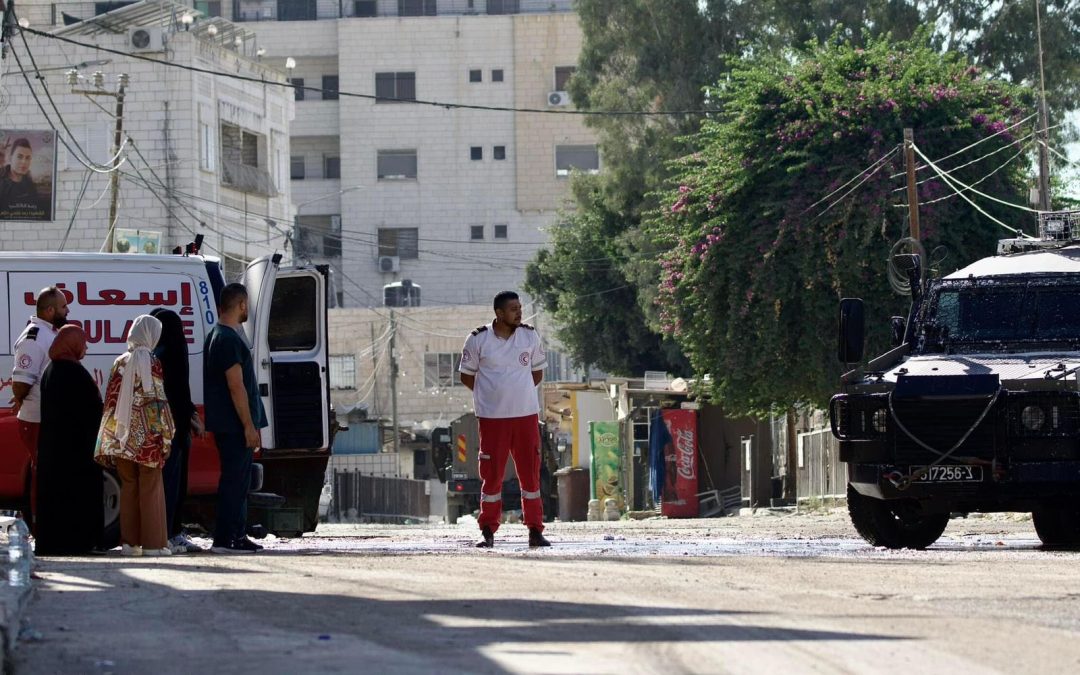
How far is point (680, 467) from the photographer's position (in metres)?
39.2

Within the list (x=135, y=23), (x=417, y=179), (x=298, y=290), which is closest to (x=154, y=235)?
(x=135, y=23)

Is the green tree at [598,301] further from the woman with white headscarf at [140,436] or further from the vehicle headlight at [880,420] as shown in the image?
the woman with white headscarf at [140,436]

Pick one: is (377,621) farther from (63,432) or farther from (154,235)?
(154,235)

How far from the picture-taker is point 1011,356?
14734 mm

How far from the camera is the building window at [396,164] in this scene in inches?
3248

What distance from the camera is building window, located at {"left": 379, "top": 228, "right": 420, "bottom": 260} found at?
82500mm

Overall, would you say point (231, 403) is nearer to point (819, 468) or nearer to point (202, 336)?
point (202, 336)

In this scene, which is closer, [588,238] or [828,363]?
[828,363]

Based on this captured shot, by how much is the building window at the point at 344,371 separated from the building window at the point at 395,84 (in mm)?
13197

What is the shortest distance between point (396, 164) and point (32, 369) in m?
69.0

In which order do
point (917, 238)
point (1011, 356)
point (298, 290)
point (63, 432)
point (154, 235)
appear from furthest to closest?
point (154, 235), point (917, 238), point (298, 290), point (1011, 356), point (63, 432)

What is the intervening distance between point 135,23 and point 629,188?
1338cm

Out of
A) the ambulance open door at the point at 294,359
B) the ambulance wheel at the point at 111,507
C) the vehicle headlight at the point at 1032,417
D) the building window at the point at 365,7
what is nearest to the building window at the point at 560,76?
the building window at the point at 365,7

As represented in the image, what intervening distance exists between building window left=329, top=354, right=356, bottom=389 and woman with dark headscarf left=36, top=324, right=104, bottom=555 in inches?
2315
